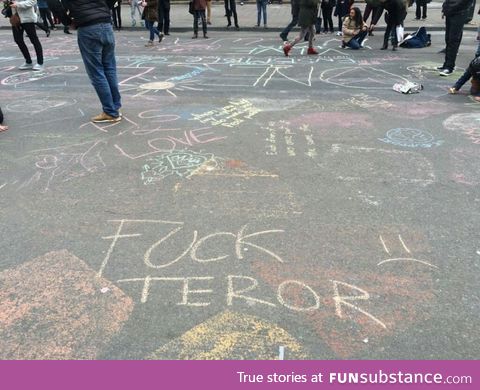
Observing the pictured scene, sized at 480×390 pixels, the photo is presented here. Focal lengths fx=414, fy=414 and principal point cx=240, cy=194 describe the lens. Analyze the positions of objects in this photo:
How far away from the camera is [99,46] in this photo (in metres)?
4.70

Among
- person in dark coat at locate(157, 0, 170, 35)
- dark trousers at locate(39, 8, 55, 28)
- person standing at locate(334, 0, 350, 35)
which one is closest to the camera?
person standing at locate(334, 0, 350, 35)

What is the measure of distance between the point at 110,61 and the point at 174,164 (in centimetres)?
195

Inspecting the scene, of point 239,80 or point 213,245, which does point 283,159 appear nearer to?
point 213,245

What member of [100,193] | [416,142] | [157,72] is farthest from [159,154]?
[157,72]

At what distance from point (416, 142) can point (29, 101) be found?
5086mm

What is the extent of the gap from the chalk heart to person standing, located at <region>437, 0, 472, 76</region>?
6196 millimetres

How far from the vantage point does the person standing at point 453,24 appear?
6528 mm

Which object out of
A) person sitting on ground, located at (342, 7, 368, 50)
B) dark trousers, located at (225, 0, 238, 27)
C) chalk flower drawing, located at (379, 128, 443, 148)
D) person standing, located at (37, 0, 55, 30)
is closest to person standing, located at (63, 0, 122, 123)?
chalk flower drawing, located at (379, 128, 443, 148)

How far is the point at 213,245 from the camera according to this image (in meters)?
2.69

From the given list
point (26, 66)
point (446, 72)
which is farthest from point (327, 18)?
point (26, 66)

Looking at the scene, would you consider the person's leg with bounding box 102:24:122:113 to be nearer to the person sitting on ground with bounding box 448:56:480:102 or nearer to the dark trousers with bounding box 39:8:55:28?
the person sitting on ground with bounding box 448:56:480:102

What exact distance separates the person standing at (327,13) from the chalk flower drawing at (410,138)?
8196mm

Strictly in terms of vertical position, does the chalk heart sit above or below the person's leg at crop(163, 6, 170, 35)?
below

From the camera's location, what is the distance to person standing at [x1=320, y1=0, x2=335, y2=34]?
11.4m
